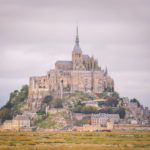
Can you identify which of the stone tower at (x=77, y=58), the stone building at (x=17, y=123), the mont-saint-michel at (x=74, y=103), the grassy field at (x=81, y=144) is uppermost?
the stone tower at (x=77, y=58)

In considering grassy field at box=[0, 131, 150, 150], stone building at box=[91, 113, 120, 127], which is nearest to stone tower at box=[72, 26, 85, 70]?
stone building at box=[91, 113, 120, 127]

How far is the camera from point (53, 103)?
461 feet

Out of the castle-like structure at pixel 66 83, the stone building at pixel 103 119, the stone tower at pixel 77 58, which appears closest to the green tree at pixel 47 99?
the castle-like structure at pixel 66 83

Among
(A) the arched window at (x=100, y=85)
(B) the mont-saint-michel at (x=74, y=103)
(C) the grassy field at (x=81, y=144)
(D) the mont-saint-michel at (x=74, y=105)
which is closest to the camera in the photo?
(C) the grassy field at (x=81, y=144)

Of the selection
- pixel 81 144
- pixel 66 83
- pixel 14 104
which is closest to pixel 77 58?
pixel 66 83

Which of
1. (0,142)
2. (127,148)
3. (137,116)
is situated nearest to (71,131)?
(137,116)

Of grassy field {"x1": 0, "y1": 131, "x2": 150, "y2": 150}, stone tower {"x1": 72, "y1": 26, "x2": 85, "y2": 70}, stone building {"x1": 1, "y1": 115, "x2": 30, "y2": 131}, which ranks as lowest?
grassy field {"x1": 0, "y1": 131, "x2": 150, "y2": 150}

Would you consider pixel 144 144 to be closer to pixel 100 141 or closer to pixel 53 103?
pixel 100 141

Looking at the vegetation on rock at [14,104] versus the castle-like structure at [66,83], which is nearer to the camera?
the vegetation on rock at [14,104]


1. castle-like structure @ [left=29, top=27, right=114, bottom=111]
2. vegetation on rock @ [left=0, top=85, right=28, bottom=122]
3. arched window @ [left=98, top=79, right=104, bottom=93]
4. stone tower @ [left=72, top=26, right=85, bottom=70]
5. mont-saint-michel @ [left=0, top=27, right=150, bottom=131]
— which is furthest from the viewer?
stone tower @ [left=72, top=26, right=85, bottom=70]

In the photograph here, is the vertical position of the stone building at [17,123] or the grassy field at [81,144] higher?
the stone building at [17,123]

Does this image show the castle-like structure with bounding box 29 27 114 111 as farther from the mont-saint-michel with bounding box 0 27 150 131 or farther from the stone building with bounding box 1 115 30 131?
the stone building with bounding box 1 115 30 131

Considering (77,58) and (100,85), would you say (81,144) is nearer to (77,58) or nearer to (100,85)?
(100,85)

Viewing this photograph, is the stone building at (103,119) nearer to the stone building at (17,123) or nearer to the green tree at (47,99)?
the green tree at (47,99)
